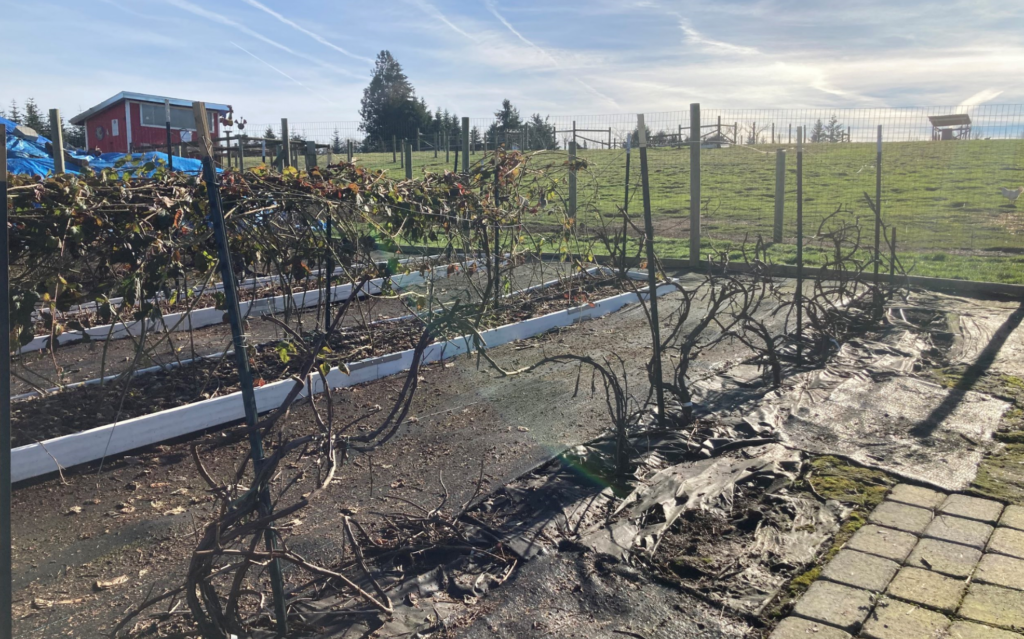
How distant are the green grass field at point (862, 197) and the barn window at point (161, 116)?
11.5 m

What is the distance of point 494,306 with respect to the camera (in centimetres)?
762

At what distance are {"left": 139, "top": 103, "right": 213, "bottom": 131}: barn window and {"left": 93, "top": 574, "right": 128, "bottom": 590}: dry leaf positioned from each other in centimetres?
2353

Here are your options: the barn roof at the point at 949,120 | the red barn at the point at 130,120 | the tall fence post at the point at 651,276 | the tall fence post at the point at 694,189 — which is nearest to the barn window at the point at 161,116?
the red barn at the point at 130,120

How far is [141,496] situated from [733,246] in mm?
10076

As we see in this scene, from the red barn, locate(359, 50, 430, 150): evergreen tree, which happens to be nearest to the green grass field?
the red barn

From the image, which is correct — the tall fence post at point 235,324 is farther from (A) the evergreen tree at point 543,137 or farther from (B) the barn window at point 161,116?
(B) the barn window at point 161,116

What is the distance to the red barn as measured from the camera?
23.8 metres

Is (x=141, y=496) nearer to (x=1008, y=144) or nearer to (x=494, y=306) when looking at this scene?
(x=494, y=306)

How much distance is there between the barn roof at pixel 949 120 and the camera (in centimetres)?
1487

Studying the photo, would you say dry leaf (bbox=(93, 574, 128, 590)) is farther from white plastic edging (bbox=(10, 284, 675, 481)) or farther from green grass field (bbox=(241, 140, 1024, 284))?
green grass field (bbox=(241, 140, 1024, 284))

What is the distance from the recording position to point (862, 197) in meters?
15.4

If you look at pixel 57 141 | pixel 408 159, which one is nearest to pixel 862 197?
pixel 408 159

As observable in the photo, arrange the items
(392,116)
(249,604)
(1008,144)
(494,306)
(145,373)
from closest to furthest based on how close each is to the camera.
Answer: (249,604), (145,373), (494,306), (1008,144), (392,116)

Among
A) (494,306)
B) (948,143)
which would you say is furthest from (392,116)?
(494,306)
